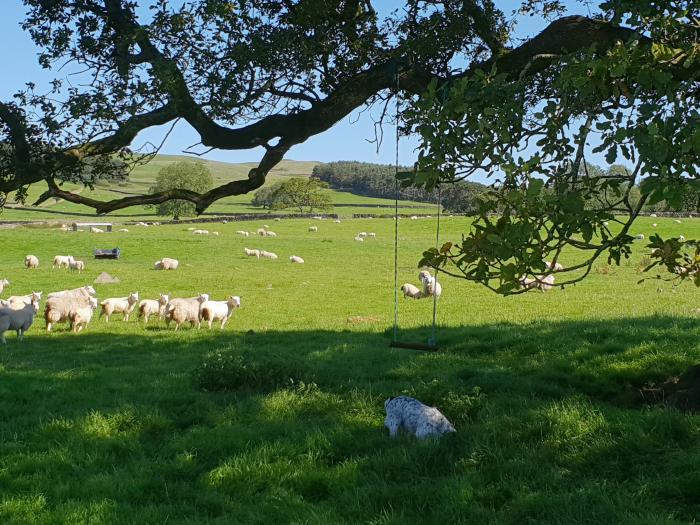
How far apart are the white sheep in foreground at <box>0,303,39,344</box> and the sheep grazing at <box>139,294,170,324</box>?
11.0 ft

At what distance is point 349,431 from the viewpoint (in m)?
7.47

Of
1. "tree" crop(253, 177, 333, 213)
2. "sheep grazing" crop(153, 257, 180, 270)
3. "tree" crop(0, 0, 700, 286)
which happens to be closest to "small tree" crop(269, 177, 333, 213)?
"tree" crop(253, 177, 333, 213)

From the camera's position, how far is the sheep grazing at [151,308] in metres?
20.7

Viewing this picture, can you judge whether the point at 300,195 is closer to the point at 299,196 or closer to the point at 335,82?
the point at 299,196

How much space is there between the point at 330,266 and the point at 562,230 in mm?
36790

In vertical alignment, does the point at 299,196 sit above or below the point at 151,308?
above

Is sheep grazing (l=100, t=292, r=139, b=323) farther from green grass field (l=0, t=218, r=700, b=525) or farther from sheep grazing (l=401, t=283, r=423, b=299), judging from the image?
sheep grazing (l=401, t=283, r=423, b=299)

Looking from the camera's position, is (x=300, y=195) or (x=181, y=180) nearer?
(x=181, y=180)

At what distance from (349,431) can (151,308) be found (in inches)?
582

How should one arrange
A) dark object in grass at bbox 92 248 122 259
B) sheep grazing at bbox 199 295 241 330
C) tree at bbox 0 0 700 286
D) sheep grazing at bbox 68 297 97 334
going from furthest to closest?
1. dark object in grass at bbox 92 248 122 259
2. sheep grazing at bbox 199 295 241 330
3. sheep grazing at bbox 68 297 97 334
4. tree at bbox 0 0 700 286

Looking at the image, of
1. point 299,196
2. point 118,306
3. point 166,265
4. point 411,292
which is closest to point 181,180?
point 299,196

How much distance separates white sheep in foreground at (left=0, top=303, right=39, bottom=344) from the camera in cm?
1688

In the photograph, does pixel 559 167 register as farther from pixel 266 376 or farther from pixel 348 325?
pixel 348 325

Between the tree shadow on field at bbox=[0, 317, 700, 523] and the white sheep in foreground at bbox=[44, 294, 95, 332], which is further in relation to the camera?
the white sheep in foreground at bbox=[44, 294, 95, 332]
